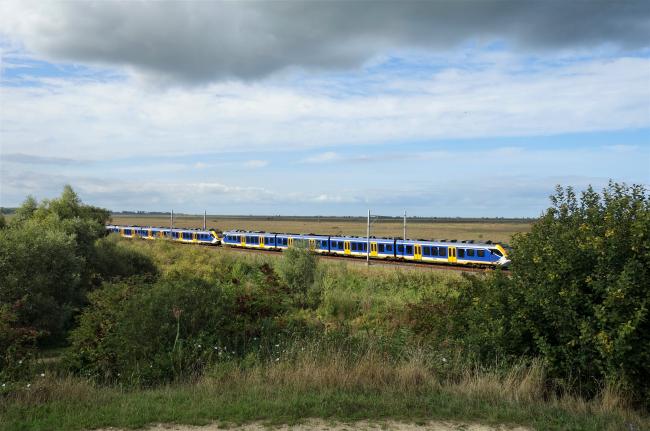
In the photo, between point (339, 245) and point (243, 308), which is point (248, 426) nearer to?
point (243, 308)

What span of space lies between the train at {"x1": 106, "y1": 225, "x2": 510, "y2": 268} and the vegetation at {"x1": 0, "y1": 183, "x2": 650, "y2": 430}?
17.0 m

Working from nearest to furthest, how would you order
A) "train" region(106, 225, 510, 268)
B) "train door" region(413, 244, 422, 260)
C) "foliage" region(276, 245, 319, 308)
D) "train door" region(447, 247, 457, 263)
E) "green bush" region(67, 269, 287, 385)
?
"green bush" region(67, 269, 287, 385), "foliage" region(276, 245, 319, 308), "train" region(106, 225, 510, 268), "train door" region(447, 247, 457, 263), "train door" region(413, 244, 422, 260)

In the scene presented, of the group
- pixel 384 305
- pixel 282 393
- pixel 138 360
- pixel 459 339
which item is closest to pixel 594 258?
pixel 459 339

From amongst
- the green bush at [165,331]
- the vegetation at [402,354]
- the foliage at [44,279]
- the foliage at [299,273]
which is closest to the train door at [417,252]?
the foliage at [299,273]

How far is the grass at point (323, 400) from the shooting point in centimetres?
714

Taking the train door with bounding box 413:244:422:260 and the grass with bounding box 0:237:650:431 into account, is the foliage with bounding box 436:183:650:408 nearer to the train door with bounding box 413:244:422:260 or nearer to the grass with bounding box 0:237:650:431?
the grass with bounding box 0:237:650:431

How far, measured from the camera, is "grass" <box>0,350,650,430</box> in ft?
23.4

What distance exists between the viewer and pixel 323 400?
304 inches

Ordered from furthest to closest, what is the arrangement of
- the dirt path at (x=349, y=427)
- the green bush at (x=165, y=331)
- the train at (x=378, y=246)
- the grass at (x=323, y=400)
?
1. the train at (x=378, y=246)
2. the green bush at (x=165, y=331)
3. the grass at (x=323, y=400)
4. the dirt path at (x=349, y=427)

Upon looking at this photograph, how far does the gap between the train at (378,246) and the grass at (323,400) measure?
Result: 18.6 meters

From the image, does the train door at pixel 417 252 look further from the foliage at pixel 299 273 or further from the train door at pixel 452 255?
the foliage at pixel 299 273

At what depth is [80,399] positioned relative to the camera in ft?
26.1

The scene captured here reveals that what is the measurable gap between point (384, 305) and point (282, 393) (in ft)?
56.1

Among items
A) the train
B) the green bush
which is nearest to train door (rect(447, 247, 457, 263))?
→ the train
